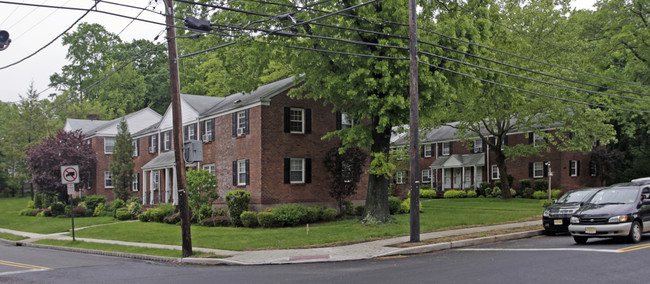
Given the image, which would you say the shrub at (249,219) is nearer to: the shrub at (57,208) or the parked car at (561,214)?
the parked car at (561,214)

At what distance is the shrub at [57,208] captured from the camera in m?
41.6

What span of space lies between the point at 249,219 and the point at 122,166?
64.2ft

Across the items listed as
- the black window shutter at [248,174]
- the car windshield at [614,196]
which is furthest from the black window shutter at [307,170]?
the car windshield at [614,196]

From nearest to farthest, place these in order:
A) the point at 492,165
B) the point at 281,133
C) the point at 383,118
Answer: the point at 383,118 → the point at 281,133 → the point at 492,165

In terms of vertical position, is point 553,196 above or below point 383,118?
below

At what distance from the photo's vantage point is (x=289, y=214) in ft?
84.5

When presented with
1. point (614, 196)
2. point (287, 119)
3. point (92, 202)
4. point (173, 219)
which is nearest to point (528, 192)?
point (287, 119)

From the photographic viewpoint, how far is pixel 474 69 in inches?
816

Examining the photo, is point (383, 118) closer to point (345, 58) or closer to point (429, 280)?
point (345, 58)

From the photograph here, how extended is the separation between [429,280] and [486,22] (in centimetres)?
1322

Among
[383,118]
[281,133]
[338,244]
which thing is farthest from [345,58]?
[281,133]

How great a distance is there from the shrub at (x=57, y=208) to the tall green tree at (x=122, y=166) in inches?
175

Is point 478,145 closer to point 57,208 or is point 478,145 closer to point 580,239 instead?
point 580,239

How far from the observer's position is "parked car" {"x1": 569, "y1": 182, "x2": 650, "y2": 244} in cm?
1470
